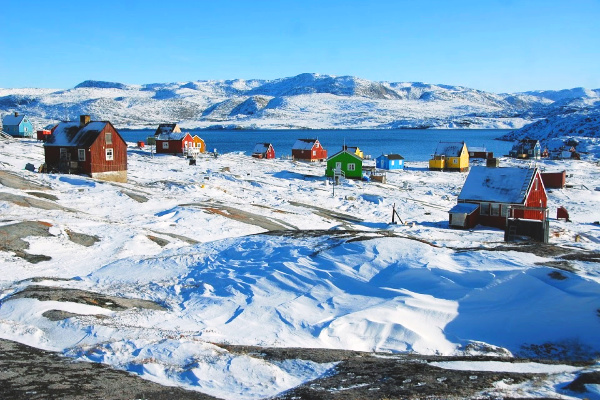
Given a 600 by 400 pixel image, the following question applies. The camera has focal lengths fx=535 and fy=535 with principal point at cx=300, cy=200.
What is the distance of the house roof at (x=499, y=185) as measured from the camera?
1467 inches

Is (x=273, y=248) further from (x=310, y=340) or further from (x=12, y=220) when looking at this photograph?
(x=12, y=220)

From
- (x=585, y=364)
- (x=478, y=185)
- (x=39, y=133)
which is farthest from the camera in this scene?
(x=39, y=133)

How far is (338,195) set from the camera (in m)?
50.4

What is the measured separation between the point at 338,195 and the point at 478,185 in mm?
14787

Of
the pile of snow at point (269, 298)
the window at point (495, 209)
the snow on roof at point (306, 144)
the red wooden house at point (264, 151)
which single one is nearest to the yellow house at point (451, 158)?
the snow on roof at point (306, 144)

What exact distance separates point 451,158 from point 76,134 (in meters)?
55.2

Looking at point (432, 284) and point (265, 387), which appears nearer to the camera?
point (265, 387)

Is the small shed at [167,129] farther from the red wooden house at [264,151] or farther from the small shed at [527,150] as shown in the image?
the small shed at [527,150]

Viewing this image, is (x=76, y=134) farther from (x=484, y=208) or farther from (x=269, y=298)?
(x=269, y=298)

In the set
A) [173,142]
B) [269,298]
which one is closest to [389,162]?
[173,142]

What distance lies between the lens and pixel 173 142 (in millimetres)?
83438

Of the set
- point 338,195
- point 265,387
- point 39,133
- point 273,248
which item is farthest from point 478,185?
point 39,133

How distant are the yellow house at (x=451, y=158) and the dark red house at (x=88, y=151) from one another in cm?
5036

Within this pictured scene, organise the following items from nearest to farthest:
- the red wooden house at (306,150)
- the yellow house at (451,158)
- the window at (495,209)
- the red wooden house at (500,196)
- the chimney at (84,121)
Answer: the red wooden house at (500,196) < the window at (495,209) < the chimney at (84,121) < the yellow house at (451,158) < the red wooden house at (306,150)
